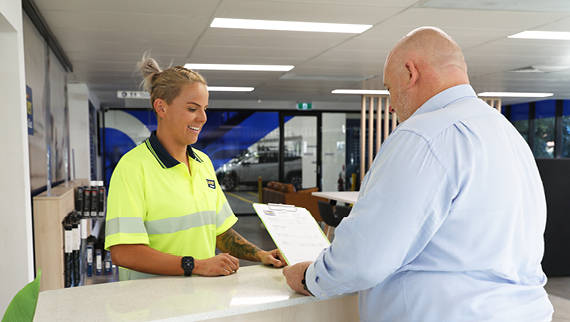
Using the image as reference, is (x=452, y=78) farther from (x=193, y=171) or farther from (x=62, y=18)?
(x=62, y=18)

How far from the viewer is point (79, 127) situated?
822cm

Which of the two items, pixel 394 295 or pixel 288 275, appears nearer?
pixel 394 295

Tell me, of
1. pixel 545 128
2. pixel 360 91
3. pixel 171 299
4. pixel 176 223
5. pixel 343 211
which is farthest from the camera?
pixel 545 128

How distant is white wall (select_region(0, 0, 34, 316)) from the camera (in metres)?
3.01

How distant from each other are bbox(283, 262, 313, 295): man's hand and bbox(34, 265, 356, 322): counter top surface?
0.06 ft

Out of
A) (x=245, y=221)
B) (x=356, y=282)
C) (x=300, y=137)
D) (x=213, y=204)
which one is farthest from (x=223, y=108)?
(x=356, y=282)

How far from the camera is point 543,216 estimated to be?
3.86 ft

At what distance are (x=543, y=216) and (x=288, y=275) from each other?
759mm

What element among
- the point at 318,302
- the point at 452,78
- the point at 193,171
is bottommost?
the point at 318,302

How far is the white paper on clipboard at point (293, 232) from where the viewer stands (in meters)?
1.58

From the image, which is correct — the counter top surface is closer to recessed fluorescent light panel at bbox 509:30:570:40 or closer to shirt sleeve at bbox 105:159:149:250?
shirt sleeve at bbox 105:159:149:250

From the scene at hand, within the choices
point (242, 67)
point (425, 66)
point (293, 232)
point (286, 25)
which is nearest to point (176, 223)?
point (293, 232)

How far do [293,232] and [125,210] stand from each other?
1.99 ft

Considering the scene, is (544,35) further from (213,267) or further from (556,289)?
(213,267)
